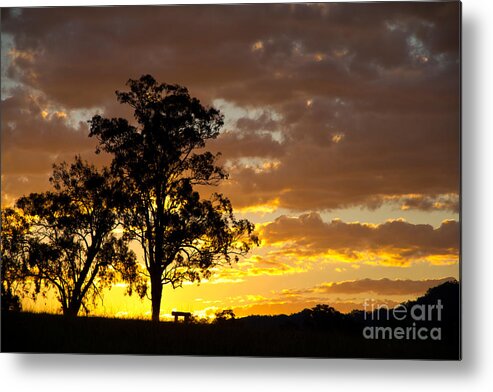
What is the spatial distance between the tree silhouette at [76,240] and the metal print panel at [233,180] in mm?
14

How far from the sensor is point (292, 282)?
7910mm

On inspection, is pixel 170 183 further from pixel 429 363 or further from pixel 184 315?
pixel 429 363

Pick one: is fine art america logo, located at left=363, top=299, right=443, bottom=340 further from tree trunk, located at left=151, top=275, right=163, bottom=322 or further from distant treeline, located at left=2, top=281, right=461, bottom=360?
tree trunk, located at left=151, top=275, right=163, bottom=322

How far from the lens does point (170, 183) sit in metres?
8.30

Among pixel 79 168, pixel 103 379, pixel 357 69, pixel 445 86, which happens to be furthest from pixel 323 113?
pixel 103 379

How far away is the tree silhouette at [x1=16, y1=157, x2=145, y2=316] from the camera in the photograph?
8.22 metres

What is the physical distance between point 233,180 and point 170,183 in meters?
0.63

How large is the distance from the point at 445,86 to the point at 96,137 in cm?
321

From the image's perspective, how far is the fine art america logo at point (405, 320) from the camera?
773cm

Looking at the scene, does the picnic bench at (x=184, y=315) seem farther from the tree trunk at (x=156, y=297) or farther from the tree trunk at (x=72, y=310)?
the tree trunk at (x=72, y=310)

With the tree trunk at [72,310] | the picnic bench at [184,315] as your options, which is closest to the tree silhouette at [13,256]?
the tree trunk at [72,310]

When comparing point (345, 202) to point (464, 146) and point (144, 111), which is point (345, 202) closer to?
point (464, 146)

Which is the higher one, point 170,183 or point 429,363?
point 170,183

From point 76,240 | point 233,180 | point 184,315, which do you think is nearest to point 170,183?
point 233,180
